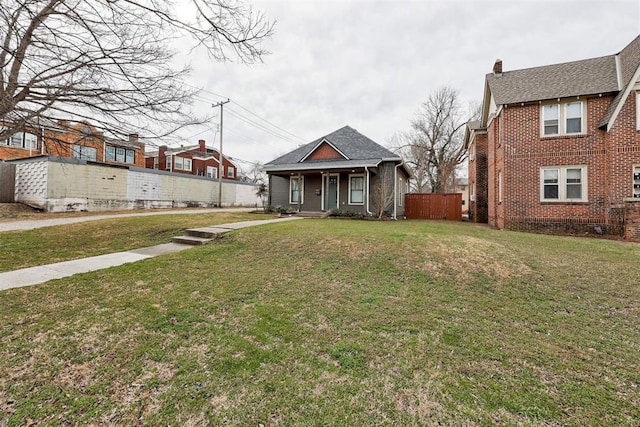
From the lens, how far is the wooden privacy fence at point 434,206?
18.5 m

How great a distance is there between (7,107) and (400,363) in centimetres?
750

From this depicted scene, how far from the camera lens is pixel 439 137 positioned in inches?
1190

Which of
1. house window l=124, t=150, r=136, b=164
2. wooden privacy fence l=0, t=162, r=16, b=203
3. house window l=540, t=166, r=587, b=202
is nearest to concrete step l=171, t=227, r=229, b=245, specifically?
house window l=540, t=166, r=587, b=202

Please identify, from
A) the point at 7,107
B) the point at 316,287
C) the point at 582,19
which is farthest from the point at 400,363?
the point at 582,19

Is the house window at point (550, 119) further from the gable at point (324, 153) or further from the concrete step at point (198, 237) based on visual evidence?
the concrete step at point (198, 237)

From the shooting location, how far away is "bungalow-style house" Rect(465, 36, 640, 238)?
10.6m

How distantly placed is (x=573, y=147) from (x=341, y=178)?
1076 centimetres

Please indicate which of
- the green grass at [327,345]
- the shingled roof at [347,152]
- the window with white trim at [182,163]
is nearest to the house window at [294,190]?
the shingled roof at [347,152]

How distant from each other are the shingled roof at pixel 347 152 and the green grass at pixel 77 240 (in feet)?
29.1

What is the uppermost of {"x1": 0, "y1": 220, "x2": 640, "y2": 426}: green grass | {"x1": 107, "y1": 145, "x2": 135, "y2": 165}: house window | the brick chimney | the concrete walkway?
the brick chimney

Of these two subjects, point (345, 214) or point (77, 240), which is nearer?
point (77, 240)

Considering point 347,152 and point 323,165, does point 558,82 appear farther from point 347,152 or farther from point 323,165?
point 323,165

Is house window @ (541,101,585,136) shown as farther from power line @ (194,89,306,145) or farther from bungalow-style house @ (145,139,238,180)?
bungalow-style house @ (145,139,238,180)

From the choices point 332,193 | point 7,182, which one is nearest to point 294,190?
point 332,193
